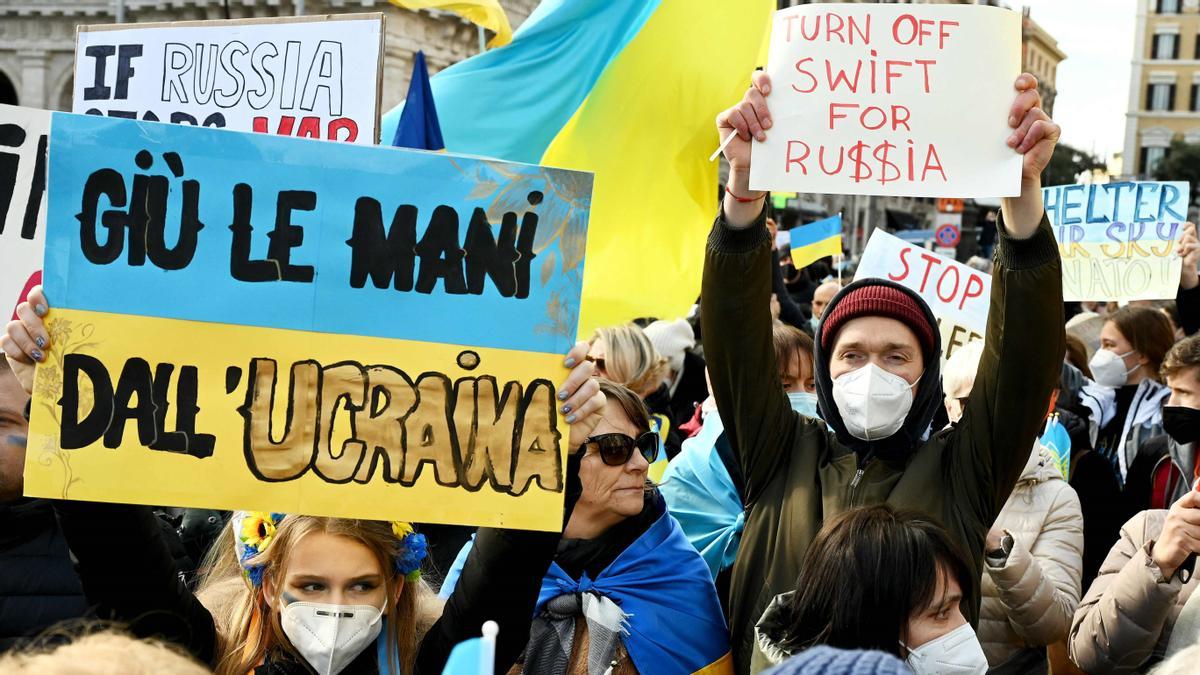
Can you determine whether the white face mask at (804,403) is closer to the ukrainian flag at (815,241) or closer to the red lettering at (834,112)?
the red lettering at (834,112)

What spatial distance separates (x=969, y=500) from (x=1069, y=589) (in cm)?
67

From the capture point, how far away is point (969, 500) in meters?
3.08

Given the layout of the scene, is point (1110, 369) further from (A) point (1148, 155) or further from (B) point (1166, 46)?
(A) point (1148, 155)

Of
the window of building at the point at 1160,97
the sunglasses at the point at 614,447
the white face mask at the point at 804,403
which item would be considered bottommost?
the sunglasses at the point at 614,447

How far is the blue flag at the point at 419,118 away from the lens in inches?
232

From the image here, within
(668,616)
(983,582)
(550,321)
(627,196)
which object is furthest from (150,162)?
(627,196)

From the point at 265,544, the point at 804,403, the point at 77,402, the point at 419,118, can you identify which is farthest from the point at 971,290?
the point at 77,402

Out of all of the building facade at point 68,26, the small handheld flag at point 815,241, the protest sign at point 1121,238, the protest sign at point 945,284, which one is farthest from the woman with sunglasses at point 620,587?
the building facade at point 68,26

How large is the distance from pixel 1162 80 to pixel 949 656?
3974 inches

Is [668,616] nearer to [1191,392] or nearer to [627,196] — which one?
[1191,392]

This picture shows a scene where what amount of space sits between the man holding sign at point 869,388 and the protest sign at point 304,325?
2.21 feet

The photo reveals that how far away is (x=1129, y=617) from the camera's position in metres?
3.19

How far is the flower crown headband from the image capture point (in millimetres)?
2875

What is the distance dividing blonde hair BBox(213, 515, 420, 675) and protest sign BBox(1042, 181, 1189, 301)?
18.2 feet
